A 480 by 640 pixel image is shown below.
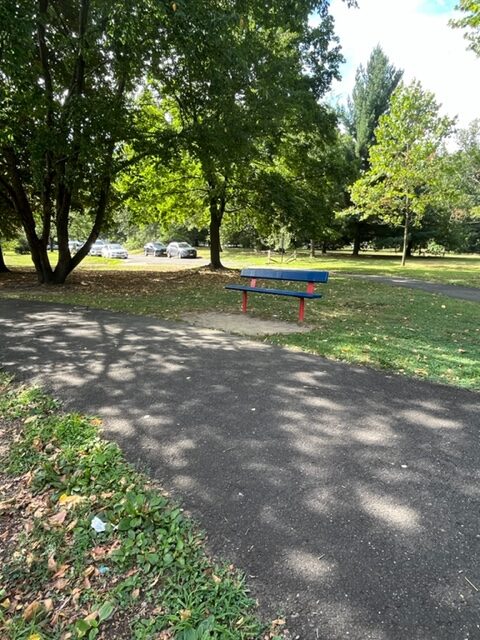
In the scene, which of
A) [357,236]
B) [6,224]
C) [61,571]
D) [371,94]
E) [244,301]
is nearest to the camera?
[61,571]

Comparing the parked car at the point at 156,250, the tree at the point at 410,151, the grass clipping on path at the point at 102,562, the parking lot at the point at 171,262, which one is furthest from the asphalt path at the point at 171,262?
the grass clipping on path at the point at 102,562

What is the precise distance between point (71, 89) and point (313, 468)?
11746 millimetres

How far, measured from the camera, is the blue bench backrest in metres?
7.03

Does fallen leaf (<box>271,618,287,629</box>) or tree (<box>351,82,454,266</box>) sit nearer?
fallen leaf (<box>271,618,287,629</box>)

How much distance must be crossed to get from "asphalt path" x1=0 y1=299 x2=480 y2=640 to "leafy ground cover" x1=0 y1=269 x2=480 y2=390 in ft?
2.37

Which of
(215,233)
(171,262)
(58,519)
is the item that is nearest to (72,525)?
(58,519)

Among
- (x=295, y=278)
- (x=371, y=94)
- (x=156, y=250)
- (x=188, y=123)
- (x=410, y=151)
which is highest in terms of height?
(x=371, y=94)

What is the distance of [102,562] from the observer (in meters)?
1.99

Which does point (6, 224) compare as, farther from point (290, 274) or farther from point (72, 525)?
point (72, 525)

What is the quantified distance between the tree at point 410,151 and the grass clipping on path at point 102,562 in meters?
20.4

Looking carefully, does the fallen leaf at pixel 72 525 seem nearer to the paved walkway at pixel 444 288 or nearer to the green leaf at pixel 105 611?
the green leaf at pixel 105 611

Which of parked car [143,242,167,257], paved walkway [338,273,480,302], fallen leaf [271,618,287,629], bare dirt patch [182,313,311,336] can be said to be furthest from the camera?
parked car [143,242,167,257]

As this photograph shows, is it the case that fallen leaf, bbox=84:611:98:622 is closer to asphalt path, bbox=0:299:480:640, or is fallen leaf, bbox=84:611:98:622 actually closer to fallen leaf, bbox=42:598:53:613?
fallen leaf, bbox=42:598:53:613

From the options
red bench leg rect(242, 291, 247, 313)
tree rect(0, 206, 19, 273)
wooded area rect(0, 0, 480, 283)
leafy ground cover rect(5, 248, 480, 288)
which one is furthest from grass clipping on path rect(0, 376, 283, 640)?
tree rect(0, 206, 19, 273)
